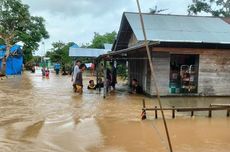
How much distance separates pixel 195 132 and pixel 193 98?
7652mm

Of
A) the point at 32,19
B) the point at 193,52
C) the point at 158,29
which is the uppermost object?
the point at 32,19

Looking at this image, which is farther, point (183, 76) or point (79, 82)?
point (79, 82)

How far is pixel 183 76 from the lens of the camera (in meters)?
17.3

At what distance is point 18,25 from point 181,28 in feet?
70.7

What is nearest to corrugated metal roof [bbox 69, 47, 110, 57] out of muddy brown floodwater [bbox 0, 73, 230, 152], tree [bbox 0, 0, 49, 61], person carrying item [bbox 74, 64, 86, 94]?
tree [bbox 0, 0, 49, 61]

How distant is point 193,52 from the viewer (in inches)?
671

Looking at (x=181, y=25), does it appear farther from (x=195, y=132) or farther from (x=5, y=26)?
(x=5, y=26)

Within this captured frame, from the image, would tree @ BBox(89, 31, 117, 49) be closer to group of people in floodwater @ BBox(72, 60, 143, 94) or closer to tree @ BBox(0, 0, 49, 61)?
tree @ BBox(0, 0, 49, 61)

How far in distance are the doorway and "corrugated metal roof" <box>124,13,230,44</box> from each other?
3.31ft

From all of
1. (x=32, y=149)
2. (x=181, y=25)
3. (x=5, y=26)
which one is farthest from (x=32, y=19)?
(x=32, y=149)

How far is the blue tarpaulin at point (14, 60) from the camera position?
118ft

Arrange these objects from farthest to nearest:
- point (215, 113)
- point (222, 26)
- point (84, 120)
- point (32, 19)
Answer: point (32, 19) < point (222, 26) < point (215, 113) < point (84, 120)

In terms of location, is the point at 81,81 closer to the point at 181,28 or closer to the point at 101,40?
the point at 181,28

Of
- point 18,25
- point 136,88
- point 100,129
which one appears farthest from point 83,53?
point 100,129
